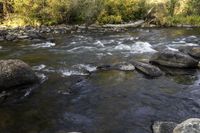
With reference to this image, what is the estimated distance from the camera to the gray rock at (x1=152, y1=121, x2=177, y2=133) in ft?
29.3

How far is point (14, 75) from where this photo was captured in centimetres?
1287

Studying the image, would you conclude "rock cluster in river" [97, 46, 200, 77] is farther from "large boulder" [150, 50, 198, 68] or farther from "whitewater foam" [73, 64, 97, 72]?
"whitewater foam" [73, 64, 97, 72]

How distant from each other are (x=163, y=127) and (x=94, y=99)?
347 cm

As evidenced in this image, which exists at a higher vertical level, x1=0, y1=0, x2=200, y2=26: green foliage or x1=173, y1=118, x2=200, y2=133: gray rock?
x1=0, y1=0, x2=200, y2=26: green foliage

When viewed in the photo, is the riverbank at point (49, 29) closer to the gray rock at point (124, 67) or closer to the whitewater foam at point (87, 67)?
the whitewater foam at point (87, 67)

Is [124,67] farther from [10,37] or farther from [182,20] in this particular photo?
[182,20]

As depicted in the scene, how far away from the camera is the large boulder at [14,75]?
12.6 m

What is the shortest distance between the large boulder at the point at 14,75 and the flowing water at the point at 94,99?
1.87ft

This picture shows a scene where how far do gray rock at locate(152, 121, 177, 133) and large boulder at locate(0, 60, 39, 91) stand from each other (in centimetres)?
601

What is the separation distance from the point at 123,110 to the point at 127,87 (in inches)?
94.8

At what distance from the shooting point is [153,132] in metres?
9.13

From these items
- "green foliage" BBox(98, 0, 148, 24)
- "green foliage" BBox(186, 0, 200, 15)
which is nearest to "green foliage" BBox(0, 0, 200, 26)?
"green foliage" BBox(98, 0, 148, 24)

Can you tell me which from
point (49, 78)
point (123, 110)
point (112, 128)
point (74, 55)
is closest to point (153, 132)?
point (112, 128)

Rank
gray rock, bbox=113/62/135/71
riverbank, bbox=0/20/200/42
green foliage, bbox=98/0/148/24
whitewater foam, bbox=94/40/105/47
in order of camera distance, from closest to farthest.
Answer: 1. gray rock, bbox=113/62/135/71
2. whitewater foam, bbox=94/40/105/47
3. riverbank, bbox=0/20/200/42
4. green foliage, bbox=98/0/148/24
